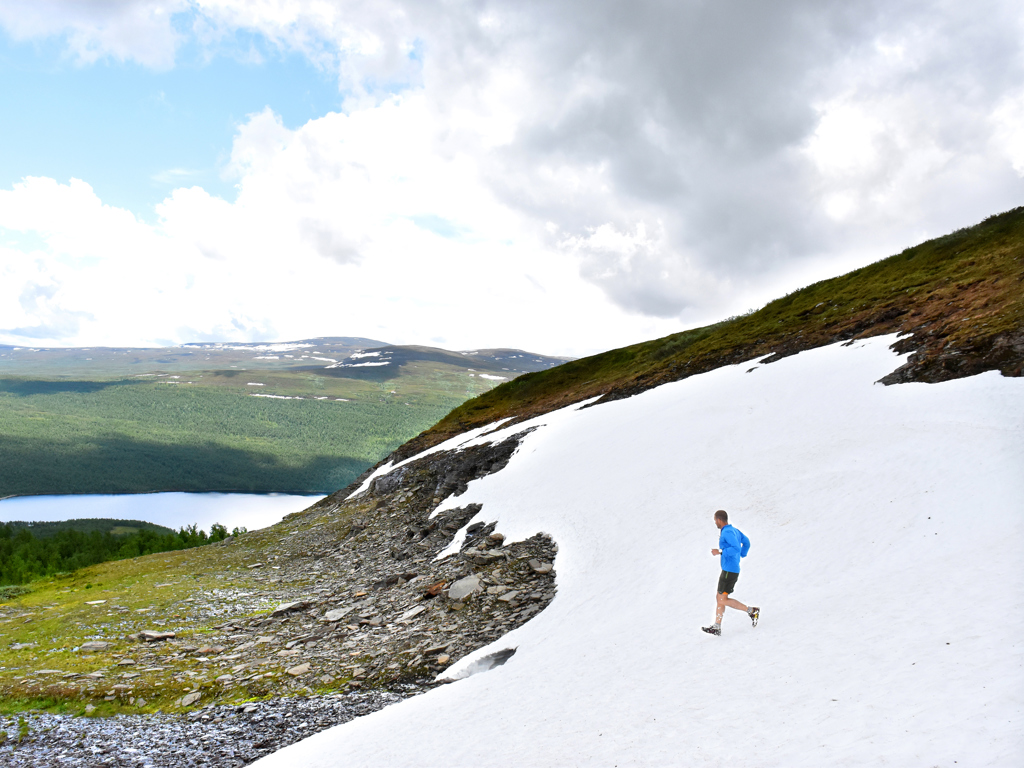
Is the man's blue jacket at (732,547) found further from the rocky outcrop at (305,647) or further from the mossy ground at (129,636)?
the mossy ground at (129,636)

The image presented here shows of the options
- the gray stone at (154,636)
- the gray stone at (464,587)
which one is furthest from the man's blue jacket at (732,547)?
the gray stone at (154,636)

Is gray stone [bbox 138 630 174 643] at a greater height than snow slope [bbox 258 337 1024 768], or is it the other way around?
snow slope [bbox 258 337 1024 768]

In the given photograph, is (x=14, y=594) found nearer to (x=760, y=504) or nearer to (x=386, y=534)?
(x=386, y=534)

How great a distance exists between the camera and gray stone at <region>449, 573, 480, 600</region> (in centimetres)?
2253

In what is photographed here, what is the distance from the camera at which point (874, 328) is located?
3688 centimetres

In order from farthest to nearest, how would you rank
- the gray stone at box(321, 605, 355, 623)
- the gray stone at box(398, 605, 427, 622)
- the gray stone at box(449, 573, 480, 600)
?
the gray stone at box(321, 605, 355, 623) → the gray stone at box(449, 573, 480, 600) → the gray stone at box(398, 605, 427, 622)

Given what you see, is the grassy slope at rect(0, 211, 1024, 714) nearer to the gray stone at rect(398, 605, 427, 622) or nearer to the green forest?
the gray stone at rect(398, 605, 427, 622)

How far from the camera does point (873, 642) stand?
1045 centimetres

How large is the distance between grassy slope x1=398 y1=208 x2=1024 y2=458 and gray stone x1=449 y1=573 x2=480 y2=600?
2426 cm

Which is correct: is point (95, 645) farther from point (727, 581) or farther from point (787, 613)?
point (787, 613)

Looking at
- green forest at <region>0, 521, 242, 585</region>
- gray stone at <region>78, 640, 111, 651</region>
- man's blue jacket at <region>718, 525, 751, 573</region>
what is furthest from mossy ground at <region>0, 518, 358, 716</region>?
green forest at <region>0, 521, 242, 585</region>

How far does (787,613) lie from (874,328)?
32551 millimetres

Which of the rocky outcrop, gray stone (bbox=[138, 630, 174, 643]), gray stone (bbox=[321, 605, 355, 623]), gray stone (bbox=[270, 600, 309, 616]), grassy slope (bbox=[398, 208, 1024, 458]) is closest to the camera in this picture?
the rocky outcrop

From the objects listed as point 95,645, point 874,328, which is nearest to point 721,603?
point 95,645
